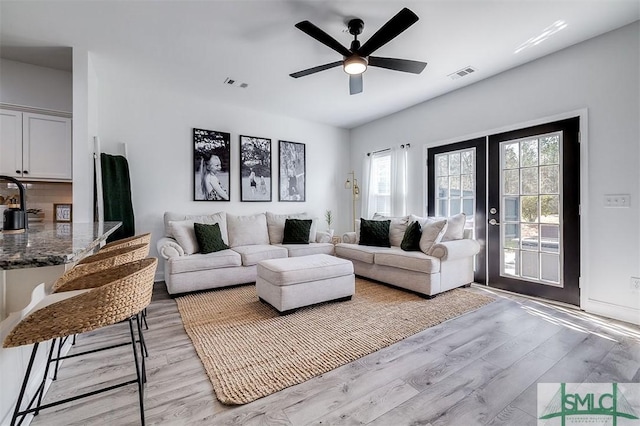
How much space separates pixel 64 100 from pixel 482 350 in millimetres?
5186

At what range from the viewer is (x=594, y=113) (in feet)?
9.42

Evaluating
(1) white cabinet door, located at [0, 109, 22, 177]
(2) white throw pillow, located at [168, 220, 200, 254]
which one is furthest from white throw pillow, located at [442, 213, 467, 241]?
(1) white cabinet door, located at [0, 109, 22, 177]

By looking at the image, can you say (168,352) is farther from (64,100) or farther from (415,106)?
(415,106)

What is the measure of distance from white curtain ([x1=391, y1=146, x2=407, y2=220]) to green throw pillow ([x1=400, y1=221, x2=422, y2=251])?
1.15 meters

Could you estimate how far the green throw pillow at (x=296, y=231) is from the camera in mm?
4590

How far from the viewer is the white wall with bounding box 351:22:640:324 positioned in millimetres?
2652

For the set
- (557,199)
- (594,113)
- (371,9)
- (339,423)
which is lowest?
(339,423)

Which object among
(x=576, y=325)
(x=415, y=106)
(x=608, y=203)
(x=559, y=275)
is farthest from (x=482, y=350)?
(x=415, y=106)

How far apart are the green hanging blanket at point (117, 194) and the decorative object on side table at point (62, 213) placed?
0.47 metres

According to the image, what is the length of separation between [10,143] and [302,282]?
3582 millimetres

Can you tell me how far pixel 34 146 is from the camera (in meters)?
3.26

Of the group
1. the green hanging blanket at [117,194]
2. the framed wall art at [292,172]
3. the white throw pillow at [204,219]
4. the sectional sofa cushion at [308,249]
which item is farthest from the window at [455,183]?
the green hanging blanket at [117,194]

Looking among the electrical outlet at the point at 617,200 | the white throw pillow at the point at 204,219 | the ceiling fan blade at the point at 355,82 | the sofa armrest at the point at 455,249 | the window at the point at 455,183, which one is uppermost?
the ceiling fan blade at the point at 355,82

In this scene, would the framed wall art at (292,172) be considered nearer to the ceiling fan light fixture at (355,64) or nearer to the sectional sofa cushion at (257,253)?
the sectional sofa cushion at (257,253)
